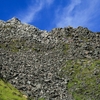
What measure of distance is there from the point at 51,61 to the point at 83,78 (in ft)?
70.8

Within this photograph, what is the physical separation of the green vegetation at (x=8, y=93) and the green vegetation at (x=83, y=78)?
24.4 meters

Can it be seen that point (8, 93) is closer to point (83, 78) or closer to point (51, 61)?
point (83, 78)

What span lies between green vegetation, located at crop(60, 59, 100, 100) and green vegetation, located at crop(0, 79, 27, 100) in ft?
79.9

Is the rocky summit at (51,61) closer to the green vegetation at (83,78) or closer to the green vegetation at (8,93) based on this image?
the green vegetation at (83,78)

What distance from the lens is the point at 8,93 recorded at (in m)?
98.8

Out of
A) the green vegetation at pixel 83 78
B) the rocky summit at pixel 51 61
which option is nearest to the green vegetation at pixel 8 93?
the rocky summit at pixel 51 61

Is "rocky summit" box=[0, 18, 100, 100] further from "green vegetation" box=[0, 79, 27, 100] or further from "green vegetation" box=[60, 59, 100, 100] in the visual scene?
"green vegetation" box=[0, 79, 27, 100]

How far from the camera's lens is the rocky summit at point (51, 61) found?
356 ft

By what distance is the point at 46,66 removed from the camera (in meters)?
126

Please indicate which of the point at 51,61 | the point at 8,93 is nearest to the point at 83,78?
the point at 51,61

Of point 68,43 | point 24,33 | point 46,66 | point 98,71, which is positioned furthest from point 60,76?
point 24,33

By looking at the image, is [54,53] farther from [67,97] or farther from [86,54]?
[67,97]

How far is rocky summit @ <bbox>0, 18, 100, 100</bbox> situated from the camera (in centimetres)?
10856

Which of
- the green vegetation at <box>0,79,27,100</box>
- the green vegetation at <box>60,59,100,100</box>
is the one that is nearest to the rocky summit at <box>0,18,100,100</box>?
the green vegetation at <box>60,59,100,100</box>
